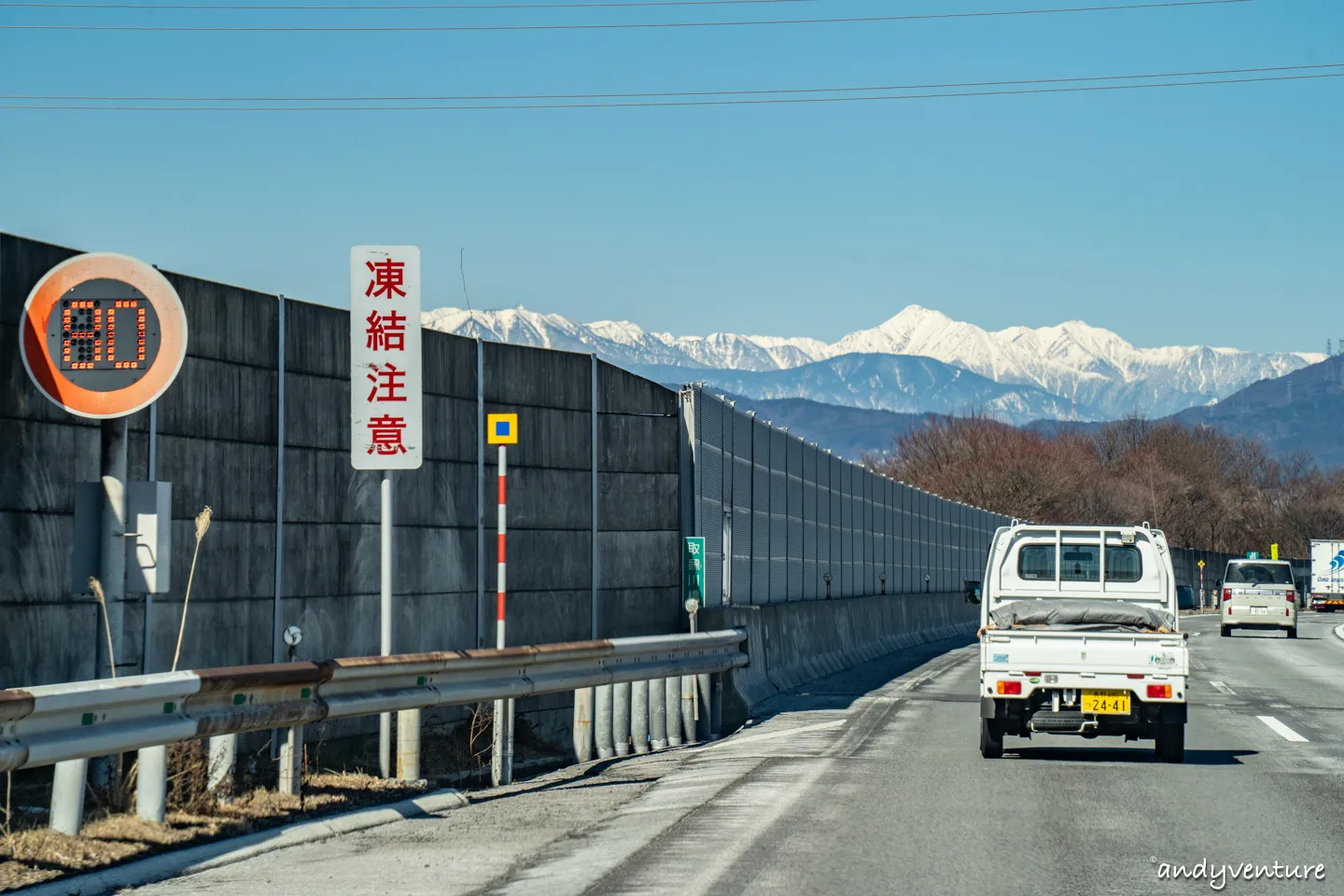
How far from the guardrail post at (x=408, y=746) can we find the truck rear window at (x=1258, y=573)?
4129 centimetres

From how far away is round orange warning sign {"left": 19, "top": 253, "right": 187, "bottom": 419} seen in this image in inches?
398

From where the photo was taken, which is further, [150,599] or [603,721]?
[603,721]

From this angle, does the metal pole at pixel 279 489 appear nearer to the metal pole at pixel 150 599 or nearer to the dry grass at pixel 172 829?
the metal pole at pixel 150 599

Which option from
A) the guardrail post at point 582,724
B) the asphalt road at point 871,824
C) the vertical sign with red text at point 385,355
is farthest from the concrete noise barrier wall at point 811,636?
the vertical sign with red text at point 385,355

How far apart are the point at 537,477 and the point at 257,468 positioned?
4.94 meters

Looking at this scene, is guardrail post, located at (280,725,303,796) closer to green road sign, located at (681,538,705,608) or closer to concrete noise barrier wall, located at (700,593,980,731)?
concrete noise barrier wall, located at (700,593,980,731)

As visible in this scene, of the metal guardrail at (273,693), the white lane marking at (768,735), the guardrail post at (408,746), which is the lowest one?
the white lane marking at (768,735)

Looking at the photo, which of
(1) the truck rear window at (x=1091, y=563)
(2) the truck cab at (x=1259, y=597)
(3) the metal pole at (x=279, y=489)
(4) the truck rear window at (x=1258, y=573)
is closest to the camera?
(3) the metal pole at (x=279, y=489)

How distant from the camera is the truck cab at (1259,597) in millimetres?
48406

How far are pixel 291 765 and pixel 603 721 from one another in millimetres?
4375

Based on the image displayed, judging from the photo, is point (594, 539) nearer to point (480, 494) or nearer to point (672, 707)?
point (480, 494)

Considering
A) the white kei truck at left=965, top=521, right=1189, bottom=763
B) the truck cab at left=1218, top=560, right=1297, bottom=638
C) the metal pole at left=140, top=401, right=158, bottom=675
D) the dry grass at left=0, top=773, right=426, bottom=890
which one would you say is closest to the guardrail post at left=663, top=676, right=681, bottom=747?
the white kei truck at left=965, top=521, right=1189, bottom=763

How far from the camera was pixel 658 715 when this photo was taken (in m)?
16.0

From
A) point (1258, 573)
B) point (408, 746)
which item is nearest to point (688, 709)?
point (408, 746)
